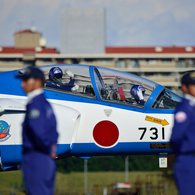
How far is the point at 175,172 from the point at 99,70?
4.67 meters

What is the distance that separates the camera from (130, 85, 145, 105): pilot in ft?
30.0

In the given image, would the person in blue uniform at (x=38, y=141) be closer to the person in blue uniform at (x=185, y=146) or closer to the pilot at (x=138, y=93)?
the person in blue uniform at (x=185, y=146)

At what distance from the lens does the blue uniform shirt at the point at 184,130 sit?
17.2 feet

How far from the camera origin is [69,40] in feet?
338

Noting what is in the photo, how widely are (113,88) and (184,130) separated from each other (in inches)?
169

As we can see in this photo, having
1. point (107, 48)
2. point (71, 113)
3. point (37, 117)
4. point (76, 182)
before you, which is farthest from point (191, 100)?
point (107, 48)

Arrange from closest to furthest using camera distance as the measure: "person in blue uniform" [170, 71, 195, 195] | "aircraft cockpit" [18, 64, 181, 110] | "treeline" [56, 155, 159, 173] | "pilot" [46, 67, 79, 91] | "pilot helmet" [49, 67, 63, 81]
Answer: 1. "person in blue uniform" [170, 71, 195, 195]
2. "aircraft cockpit" [18, 64, 181, 110]
3. "pilot" [46, 67, 79, 91]
4. "pilot helmet" [49, 67, 63, 81]
5. "treeline" [56, 155, 159, 173]

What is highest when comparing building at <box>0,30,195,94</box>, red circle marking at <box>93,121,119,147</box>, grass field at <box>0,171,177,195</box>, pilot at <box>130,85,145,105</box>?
building at <box>0,30,195,94</box>

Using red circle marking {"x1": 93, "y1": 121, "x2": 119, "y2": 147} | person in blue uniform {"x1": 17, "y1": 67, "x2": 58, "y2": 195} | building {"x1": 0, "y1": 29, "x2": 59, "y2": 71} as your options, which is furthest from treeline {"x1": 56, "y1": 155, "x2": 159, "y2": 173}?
building {"x1": 0, "y1": 29, "x2": 59, "y2": 71}

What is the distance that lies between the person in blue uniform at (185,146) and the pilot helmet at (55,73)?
448 centimetres

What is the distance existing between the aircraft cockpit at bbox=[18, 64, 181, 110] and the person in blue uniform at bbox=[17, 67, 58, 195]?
140 inches

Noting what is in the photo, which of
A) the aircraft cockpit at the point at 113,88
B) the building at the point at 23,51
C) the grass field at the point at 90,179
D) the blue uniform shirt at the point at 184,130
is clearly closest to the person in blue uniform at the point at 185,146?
the blue uniform shirt at the point at 184,130

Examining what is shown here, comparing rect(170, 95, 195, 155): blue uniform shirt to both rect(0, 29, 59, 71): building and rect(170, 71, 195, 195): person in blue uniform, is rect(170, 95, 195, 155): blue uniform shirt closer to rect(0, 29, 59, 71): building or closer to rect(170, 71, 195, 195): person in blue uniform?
rect(170, 71, 195, 195): person in blue uniform

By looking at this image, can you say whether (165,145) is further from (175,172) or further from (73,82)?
(175,172)
